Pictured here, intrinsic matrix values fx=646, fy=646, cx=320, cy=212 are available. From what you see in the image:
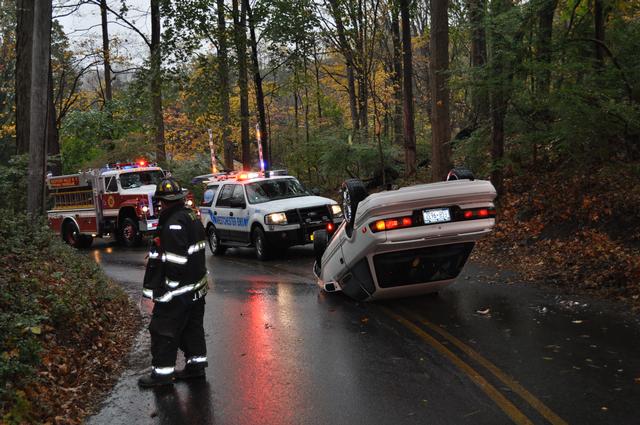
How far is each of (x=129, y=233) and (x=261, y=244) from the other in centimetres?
712

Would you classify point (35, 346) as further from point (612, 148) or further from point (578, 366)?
point (612, 148)

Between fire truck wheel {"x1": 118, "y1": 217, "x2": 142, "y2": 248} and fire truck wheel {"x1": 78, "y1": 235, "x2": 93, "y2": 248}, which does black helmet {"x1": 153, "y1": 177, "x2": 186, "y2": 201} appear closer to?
fire truck wheel {"x1": 118, "y1": 217, "x2": 142, "y2": 248}

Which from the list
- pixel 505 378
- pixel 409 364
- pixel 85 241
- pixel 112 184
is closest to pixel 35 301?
pixel 409 364

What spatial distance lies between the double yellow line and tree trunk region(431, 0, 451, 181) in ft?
27.7

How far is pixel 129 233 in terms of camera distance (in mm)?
20750

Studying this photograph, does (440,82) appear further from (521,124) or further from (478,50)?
(478,50)

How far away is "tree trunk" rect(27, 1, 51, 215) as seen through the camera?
11.8 meters

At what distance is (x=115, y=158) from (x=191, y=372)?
28.3 metres

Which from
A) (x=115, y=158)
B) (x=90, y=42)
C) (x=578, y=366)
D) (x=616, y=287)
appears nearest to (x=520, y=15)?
(x=616, y=287)

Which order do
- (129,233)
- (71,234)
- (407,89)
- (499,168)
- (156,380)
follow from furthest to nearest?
(71,234) → (407,89) → (129,233) → (499,168) → (156,380)

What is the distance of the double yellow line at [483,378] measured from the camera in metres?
4.79

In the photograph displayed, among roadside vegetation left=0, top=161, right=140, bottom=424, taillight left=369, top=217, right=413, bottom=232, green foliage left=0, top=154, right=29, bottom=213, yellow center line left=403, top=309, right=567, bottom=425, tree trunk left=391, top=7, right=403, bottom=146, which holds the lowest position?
yellow center line left=403, top=309, right=567, bottom=425

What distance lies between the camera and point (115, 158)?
3269 cm

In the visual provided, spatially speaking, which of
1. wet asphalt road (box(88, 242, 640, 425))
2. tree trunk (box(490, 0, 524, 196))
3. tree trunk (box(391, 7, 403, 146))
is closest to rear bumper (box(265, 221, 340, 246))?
tree trunk (box(490, 0, 524, 196))
